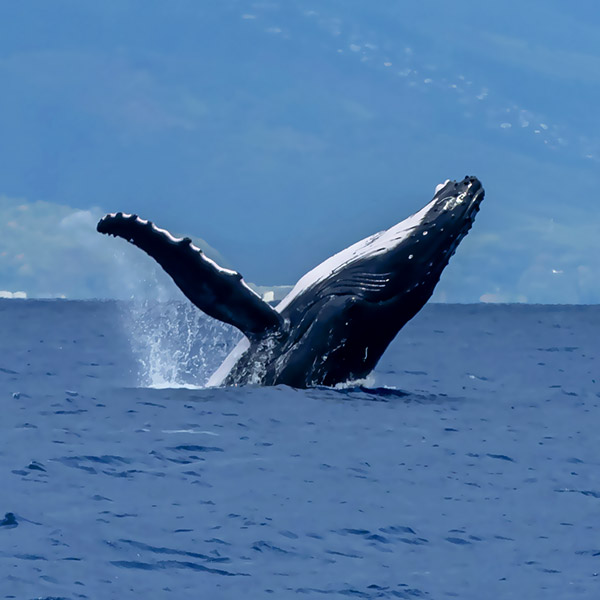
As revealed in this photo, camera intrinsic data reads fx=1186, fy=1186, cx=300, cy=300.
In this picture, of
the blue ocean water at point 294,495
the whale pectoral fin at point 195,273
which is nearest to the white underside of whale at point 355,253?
the whale pectoral fin at point 195,273

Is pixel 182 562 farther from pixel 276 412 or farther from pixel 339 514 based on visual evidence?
pixel 276 412

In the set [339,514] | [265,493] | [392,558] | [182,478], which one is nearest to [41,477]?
[182,478]

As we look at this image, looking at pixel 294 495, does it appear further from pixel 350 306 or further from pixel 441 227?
pixel 441 227

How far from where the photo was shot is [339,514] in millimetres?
10594

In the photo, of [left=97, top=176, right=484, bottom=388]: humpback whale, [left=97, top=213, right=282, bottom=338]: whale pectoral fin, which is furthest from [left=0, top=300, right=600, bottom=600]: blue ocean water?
[left=97, top=213, right=282, bottom=338]: whale pectoral fin

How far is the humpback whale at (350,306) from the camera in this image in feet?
47.0

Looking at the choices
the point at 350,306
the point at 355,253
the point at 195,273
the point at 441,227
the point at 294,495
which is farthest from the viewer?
the point at 355,253

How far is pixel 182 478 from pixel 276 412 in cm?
393

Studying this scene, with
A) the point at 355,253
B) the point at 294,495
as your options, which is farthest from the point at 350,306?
the point at 294,495

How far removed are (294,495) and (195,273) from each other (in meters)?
3.22

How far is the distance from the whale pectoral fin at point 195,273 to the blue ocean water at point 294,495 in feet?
4.94

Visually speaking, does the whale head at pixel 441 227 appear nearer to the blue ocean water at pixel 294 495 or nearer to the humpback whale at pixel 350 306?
the humpback whale at pixel 350 306

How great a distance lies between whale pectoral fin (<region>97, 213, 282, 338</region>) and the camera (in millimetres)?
13031

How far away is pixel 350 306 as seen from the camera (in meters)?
14.3
